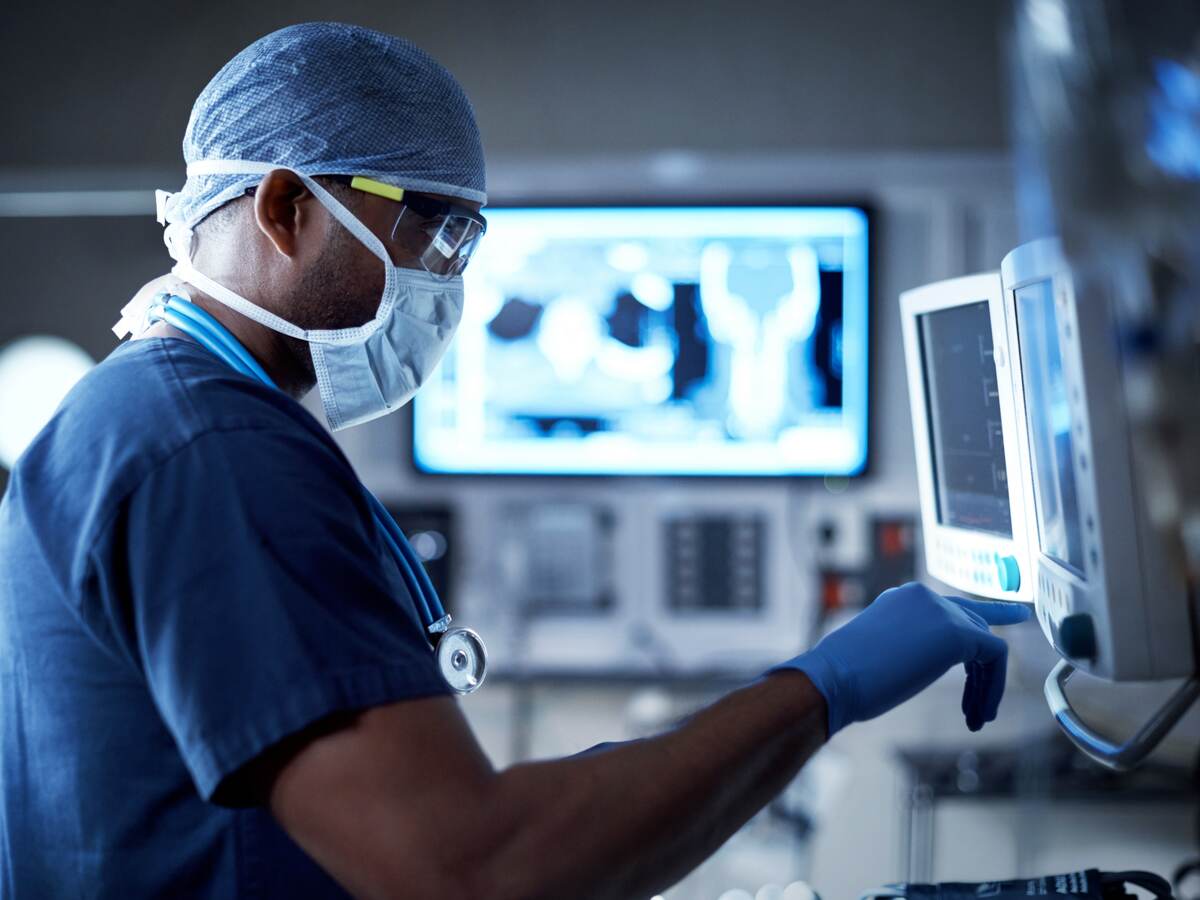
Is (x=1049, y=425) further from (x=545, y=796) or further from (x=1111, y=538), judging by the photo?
(x=545, y=796)

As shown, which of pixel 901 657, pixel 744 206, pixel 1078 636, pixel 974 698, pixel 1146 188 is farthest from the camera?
pixel 744 206

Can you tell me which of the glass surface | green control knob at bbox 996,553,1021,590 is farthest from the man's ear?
green control knob at bbox 996,553,1021,590

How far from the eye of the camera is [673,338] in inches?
112

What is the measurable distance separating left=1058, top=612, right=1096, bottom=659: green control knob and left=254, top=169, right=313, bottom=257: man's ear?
0.72m

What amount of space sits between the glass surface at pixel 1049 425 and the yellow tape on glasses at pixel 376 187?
571mm

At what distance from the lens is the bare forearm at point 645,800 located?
705mm

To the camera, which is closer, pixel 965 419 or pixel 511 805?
pixel 511 805

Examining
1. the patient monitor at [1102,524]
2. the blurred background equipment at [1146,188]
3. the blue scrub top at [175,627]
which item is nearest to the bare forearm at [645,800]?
the blue scrub top at [175,627]

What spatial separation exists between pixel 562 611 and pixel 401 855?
7.59 ft

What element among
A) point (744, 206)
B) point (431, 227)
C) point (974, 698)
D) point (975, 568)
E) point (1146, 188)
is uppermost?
point (744, 206)

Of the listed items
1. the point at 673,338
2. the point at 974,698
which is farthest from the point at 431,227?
the point at 673,338

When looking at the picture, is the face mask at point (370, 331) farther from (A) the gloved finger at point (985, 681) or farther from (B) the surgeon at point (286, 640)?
(A) the gloved finger at point (985, 681)

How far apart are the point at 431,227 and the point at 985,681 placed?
677 mm

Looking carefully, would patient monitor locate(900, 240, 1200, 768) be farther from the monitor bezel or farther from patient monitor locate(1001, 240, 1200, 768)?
the monitor bezel
